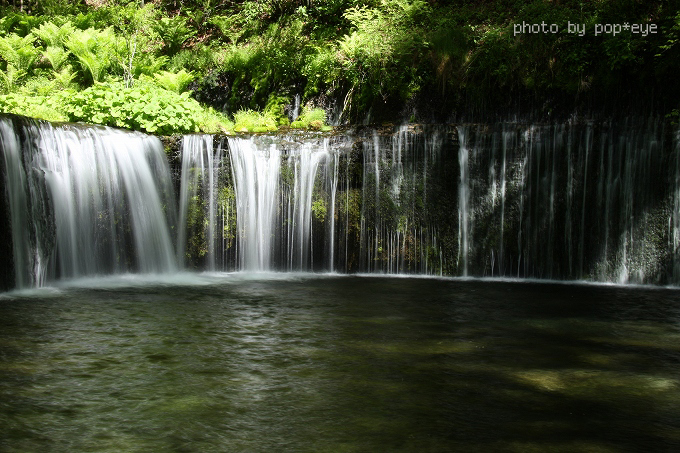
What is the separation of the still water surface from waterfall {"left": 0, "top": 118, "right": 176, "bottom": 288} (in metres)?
1.21

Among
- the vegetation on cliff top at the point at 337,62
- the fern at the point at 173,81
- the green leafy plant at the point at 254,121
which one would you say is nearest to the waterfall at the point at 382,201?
the vegetation on cliff top at the point at 337,62

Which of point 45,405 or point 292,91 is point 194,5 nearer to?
point 292,91

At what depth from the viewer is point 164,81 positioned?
15.5 meters

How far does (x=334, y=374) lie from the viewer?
16.5 ft

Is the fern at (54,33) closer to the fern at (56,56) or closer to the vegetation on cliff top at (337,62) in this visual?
the vegetation on cliff top at (337,62)

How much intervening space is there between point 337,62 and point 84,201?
6.78 metres

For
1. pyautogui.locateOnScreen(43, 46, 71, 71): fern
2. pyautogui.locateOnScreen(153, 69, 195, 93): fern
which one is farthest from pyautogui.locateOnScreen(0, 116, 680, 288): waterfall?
pyautogui.locateOnScreen(43, 46, 71, 71): fern

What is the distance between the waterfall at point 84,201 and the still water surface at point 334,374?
1208 mm

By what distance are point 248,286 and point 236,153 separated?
3.08 m

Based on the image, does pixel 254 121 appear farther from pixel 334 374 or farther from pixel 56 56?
pixel 334 374

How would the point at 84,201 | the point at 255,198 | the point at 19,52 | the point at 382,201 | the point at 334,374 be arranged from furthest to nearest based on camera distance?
the point at 19,52, the point at 255,198, the point at 382,201, the point at 84,201, the point at 334,374

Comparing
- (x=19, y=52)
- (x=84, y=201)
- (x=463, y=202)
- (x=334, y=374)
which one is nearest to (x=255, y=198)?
(x=84, y=201)

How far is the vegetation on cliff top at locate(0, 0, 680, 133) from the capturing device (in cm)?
1233

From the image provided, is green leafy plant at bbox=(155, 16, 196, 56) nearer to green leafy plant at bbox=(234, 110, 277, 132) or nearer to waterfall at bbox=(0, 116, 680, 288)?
green leafy plant at bbox=(234, 110, 277, 132)
